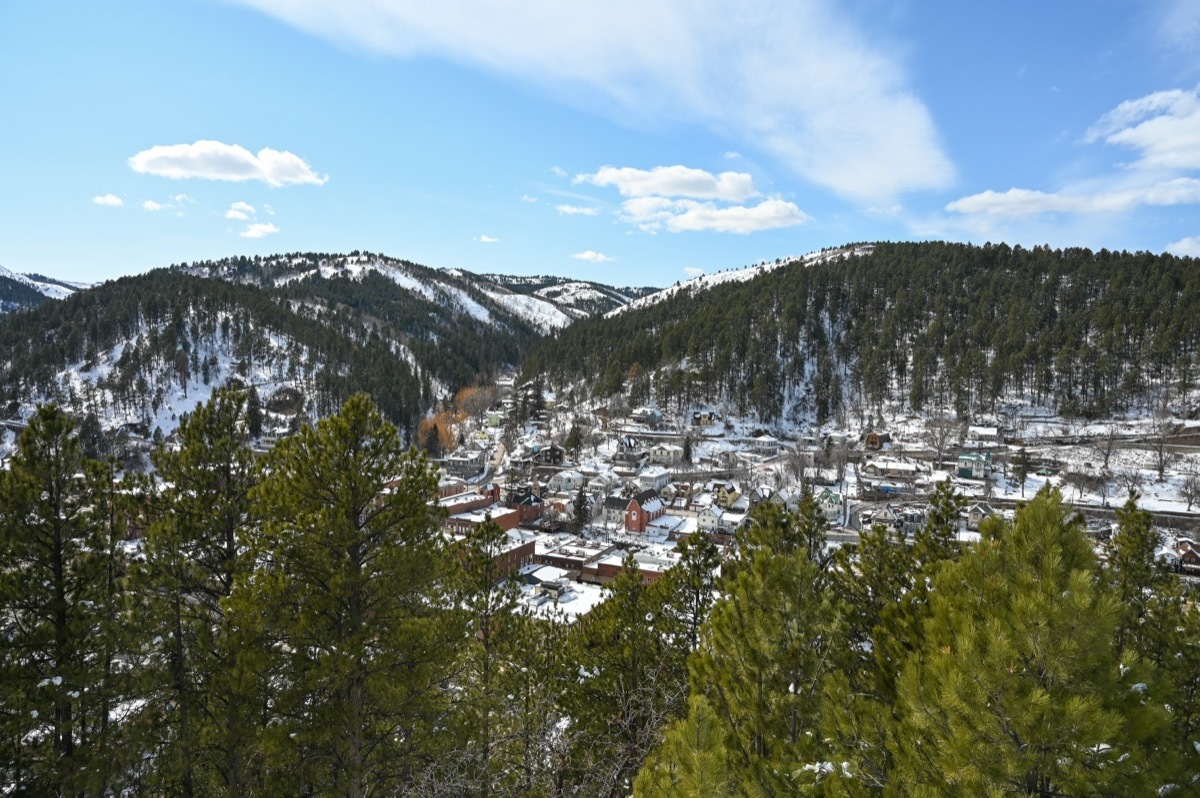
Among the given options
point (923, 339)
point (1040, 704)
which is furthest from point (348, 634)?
point (923, 339)

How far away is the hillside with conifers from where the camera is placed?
17.2ft

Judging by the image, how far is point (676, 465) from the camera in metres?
Answer: 64.4

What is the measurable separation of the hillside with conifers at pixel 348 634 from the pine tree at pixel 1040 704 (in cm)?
63

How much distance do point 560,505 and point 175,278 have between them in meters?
119

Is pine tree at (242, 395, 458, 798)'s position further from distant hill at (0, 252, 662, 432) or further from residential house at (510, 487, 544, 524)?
distant hill at (0, 252, 662, 432)

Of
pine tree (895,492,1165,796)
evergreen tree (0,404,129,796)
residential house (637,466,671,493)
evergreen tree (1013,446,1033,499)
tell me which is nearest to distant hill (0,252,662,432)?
residential house (637,466,671,493)

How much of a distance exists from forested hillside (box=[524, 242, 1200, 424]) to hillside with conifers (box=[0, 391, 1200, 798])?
73683 millimetres

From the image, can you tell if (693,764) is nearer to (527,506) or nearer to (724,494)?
(527,506)

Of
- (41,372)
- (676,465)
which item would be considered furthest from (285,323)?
(676,465)

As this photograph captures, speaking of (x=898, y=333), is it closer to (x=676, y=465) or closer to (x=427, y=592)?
(x=676, y=465)

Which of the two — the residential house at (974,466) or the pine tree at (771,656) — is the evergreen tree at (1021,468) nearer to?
the residential house at (974,466)

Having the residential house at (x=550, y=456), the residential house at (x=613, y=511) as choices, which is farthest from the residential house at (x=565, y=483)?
the residential house at (x=550, y=456)

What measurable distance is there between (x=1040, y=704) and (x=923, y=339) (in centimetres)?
9742

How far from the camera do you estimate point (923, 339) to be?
87250 millimetres
